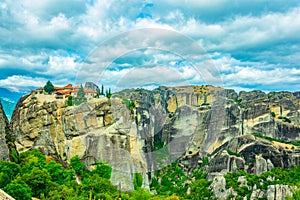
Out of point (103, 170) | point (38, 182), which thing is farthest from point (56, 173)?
point (103, 170)

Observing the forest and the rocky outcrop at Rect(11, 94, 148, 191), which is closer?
the forest

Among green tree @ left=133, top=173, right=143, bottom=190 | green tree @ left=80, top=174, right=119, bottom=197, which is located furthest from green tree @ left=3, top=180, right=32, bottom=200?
green tree @ left=133, top=173, right=143, bottom=190

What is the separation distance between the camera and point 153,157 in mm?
31156

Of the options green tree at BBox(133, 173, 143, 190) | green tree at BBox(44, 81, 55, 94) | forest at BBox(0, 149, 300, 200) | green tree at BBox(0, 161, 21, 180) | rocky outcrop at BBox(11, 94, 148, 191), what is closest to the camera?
forest at BBox(0, 149, 300, 200)

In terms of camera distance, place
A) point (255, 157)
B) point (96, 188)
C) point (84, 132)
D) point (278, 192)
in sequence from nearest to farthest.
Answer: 1. point (96, 188)
2. point (84, 132)
3. point (278, 192)
4. point (255, 157)

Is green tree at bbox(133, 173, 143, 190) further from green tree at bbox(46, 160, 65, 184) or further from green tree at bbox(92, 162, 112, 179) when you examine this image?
green tree at bbox(46, 160, 65, 184)

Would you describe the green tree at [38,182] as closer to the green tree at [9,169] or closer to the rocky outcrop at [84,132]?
the green tree at [9,169]

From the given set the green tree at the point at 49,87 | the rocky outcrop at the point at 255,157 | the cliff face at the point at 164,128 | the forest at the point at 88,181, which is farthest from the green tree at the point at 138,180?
the rocky outcrop at the point at 255,157

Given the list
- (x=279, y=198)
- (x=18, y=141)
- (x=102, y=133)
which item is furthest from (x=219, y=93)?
(x=18, y=141)

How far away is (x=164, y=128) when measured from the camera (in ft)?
128

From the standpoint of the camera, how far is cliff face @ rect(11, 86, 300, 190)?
26547 millimetres

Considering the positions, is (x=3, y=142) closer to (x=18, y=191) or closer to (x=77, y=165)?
(x=18, y=191)

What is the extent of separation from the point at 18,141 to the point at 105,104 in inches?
309

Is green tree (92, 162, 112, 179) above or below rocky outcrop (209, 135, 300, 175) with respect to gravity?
above
